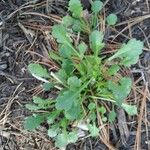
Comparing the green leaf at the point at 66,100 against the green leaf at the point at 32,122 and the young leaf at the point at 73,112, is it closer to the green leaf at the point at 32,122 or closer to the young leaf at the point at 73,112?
the young leaf at the point at 73,112

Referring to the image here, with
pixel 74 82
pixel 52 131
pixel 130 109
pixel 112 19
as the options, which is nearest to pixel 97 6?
pixel 112 19

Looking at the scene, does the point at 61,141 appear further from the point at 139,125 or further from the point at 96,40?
the point at 96,40

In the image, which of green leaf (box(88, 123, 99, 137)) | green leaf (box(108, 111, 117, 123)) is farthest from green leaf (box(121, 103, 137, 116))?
green leaf (box(88, 123, 99, 137))

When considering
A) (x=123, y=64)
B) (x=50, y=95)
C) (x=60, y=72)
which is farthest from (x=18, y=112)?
(x=123, y=64)

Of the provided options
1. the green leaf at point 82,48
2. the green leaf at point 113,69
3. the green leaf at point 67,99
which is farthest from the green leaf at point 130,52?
the green leaf at point 67,99

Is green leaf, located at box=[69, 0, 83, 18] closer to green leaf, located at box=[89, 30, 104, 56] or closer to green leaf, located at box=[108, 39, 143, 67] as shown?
green leaf, located at box=[89, 30, 104, 56]

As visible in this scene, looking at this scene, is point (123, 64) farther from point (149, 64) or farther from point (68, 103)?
point (68, 103)
